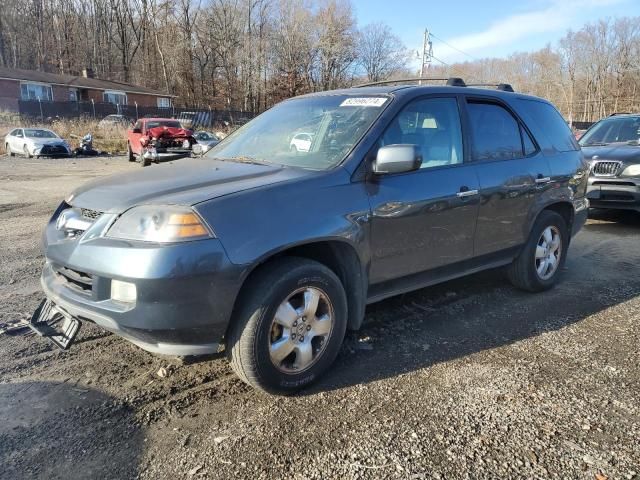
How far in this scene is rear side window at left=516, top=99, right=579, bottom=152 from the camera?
467cm

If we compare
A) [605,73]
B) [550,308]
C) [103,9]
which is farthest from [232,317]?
[605,73]

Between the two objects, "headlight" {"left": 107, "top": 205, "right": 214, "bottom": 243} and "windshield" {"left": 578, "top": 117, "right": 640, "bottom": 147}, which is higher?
"windshield" {"left": 578, "top": 117, "right": 640, "bottom": 147}

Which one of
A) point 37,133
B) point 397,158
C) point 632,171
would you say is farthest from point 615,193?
point 37,133

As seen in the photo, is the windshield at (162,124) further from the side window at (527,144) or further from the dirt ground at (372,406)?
the side window at (527,144)

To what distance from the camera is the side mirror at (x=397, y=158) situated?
310cm

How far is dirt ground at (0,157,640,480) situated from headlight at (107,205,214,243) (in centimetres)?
101

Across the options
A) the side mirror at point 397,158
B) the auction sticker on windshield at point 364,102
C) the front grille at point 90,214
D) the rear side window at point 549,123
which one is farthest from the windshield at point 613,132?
the front grille at point 90,214

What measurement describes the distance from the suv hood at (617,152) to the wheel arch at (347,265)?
655cm

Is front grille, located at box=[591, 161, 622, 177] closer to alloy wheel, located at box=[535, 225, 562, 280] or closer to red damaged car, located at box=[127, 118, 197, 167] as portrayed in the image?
alloy wheel, located at box=[535, 225, 562, 280]

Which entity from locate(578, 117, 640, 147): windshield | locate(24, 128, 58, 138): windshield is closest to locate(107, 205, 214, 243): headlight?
locate(578, 117, 640, 147): windshield

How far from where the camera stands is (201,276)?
8.21 ft

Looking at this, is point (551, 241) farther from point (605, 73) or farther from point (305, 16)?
point (605, 73)

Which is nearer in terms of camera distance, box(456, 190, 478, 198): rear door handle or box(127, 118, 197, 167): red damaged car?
box(456, 190, 478, 198): rear door handle

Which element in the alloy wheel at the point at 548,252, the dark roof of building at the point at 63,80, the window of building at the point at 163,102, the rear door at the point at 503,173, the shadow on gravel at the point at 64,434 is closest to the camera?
the shadow on gravel at the point at 64,434
